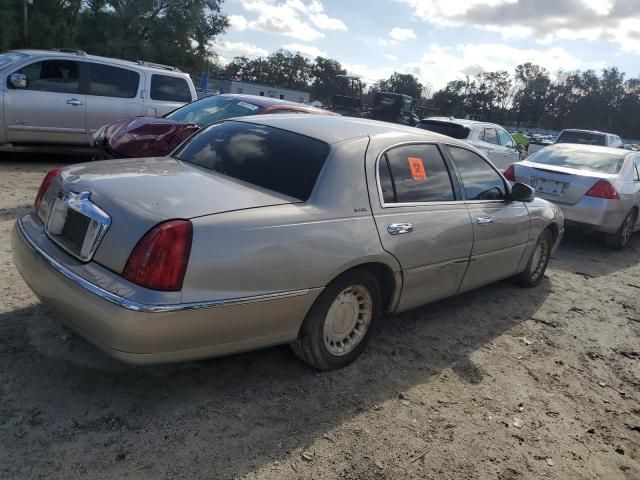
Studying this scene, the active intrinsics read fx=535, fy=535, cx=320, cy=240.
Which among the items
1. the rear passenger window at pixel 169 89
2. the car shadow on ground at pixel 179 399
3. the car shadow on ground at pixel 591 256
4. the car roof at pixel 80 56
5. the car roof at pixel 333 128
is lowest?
the car shadow on ground at pixel 179 399

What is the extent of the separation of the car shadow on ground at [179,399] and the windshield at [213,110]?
14.1ft

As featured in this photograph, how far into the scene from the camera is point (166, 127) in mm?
6492

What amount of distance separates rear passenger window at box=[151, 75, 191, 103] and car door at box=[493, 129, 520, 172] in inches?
269

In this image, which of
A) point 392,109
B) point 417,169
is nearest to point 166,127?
point 417,169

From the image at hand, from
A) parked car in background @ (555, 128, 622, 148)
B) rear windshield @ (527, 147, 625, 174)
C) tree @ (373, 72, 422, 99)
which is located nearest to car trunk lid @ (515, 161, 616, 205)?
rear windshield @ (527, 147, 625, 174)

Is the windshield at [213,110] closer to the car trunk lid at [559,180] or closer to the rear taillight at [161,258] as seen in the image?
the car trunk lid at [559,180]

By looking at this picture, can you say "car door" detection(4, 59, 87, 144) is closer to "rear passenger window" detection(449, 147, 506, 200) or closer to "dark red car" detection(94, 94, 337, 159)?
"dark red car" detection(94, 94, 337, 159)

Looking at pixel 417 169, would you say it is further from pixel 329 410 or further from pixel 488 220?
pixel 329 410

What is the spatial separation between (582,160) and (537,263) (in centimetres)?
343

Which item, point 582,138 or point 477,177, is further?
point 582,138

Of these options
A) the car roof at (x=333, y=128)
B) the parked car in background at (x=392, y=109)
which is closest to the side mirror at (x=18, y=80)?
the car roof at (x=333, y=128)

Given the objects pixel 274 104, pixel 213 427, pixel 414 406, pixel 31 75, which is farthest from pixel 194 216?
pixel 31 75

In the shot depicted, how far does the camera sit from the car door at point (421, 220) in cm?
348

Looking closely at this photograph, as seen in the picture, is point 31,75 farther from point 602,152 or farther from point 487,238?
point 602,152
